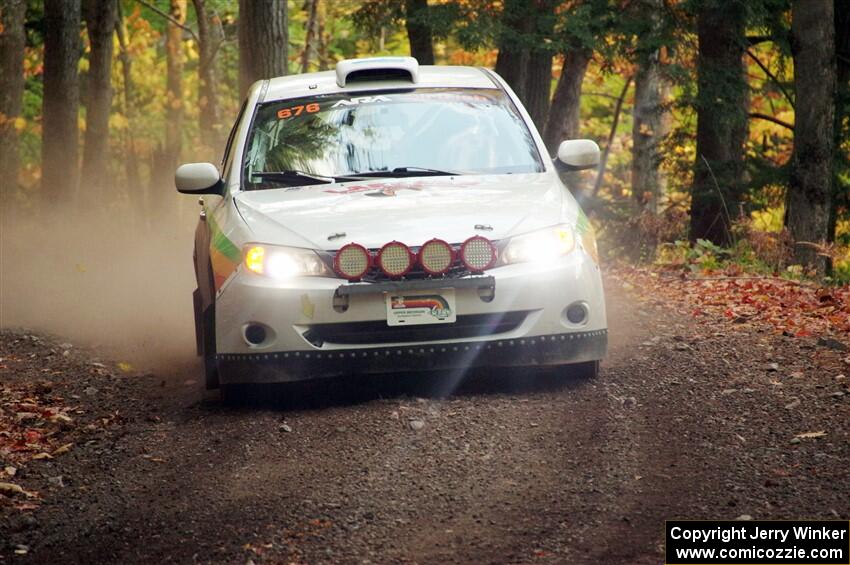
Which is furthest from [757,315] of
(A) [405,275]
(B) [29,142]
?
(B) [29,142]

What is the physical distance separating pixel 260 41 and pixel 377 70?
748cm

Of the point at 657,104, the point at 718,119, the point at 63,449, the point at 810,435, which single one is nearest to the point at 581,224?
the point at 810,435

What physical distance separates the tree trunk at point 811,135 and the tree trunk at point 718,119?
5.41ft

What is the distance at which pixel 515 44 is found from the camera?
17.3 metres

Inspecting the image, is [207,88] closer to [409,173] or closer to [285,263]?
[409,173]

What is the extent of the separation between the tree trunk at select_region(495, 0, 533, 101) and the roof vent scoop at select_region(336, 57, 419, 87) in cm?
793

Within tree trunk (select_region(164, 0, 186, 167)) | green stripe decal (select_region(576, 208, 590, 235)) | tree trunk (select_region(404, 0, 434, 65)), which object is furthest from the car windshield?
tree trunk (select_region(164, 0, 186, 167))

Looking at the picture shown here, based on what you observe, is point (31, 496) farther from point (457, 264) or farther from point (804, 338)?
point (804, 338)

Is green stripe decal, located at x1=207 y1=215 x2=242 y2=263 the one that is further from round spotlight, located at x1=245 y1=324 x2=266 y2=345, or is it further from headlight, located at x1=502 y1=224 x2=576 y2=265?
headlight, located at x1=502 y1=224 x2=576 y2=265

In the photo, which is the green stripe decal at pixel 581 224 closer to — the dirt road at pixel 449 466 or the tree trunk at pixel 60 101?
the dirt road at pixel 449 466

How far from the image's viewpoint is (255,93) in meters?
9.25

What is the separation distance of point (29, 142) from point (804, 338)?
2927 cm

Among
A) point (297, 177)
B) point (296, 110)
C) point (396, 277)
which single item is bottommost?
point (396, 277)

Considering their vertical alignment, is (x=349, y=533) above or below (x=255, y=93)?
below
